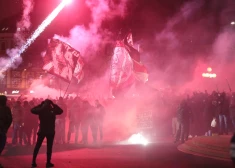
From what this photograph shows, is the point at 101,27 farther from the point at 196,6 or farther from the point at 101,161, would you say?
the point at 101,161

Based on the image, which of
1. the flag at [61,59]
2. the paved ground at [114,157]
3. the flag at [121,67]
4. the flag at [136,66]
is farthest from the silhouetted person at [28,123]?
the flag at [136,66]

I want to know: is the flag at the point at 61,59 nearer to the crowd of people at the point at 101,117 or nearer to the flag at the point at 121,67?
the flag at the point at 121,67

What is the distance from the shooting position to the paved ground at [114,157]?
10484 mm

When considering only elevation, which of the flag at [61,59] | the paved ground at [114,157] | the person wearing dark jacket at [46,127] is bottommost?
the paved ground at [114,157]

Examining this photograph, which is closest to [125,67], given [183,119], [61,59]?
[61,59]

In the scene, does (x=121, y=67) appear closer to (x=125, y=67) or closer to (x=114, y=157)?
(x=125, y=67)

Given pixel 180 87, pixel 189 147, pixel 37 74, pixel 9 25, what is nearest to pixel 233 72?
pixel 180 87

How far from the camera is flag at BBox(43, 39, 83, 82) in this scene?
66.5ft

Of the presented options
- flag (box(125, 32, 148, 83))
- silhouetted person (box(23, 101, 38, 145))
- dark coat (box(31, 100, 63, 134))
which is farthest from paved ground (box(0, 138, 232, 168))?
flag (box(125, 32, 148, 83))

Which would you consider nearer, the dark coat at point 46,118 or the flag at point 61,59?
the dark coat at point 46,118

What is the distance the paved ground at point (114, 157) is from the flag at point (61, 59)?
6.08 m

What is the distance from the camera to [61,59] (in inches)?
791

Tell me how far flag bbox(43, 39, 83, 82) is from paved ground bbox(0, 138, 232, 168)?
6080 mm

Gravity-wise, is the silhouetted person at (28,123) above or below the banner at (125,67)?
below
